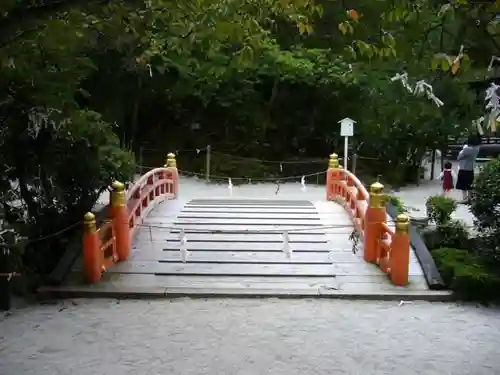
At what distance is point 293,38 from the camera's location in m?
19.0

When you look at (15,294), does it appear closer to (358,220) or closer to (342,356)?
(342,356)

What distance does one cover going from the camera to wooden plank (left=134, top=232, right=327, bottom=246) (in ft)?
27.2

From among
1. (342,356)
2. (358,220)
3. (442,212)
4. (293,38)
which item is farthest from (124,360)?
(293,38)

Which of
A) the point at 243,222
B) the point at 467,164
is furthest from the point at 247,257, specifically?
the point at 467,164

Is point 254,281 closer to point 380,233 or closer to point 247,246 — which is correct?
point 247,246

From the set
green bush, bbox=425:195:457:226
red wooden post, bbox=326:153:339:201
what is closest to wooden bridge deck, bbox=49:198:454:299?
green bush, bbox=425:195:457:226

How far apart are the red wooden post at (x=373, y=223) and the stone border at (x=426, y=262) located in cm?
56

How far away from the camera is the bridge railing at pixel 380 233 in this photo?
6703mm

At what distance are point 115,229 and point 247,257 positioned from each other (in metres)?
1.76

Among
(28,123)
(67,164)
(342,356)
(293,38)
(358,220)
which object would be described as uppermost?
(293,38)

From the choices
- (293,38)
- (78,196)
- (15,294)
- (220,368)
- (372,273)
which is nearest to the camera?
(220,368)

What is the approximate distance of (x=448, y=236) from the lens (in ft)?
27.4

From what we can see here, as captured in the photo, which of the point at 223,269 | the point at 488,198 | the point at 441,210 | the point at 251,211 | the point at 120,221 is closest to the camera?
the point at 488,198

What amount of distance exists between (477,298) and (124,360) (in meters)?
3.97
